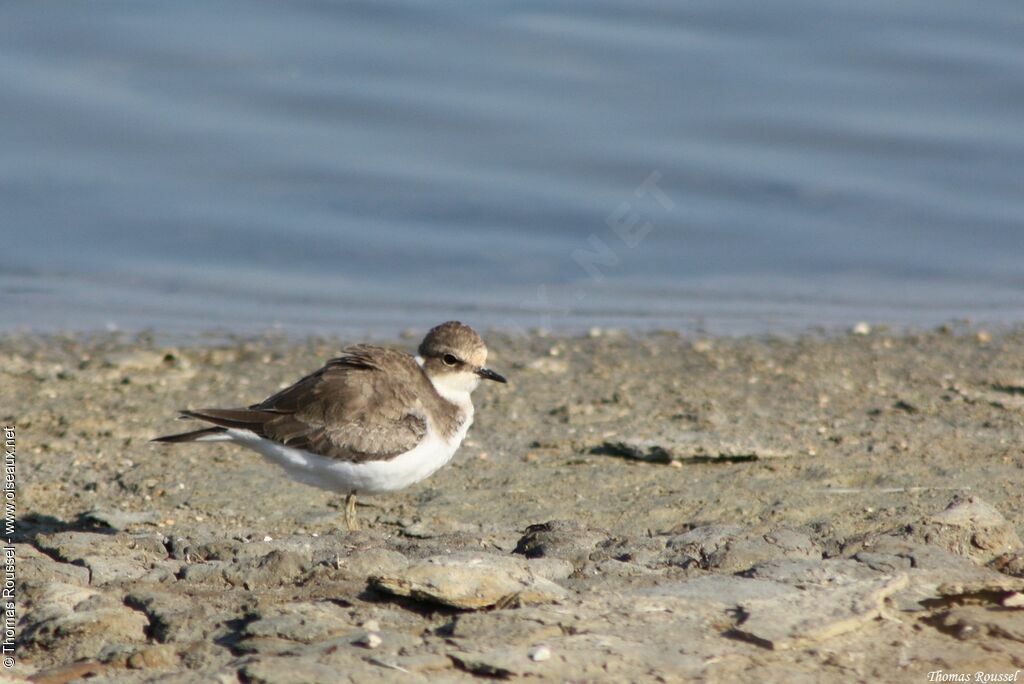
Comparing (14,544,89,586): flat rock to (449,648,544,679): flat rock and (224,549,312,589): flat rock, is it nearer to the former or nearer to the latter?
(224,549,312,589): flat rock

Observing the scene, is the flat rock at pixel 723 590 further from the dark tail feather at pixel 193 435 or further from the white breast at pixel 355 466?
the dark tail feather at pixel 193 435

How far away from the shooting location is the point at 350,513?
598 cm

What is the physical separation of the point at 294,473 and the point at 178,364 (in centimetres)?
262

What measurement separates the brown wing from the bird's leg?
0.17 meters

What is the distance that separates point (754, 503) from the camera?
5.91m

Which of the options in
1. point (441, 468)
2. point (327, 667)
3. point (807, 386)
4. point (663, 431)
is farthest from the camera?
point (807, 386)

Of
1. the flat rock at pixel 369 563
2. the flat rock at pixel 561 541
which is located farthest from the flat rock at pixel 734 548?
the flat rock at pixel 369 563

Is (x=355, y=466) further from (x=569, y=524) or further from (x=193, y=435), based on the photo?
(x=569, y=524)

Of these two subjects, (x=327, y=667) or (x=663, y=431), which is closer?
(x=327, y=667)

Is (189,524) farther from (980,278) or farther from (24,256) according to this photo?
(980,278)

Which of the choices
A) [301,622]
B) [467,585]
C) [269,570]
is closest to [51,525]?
[269,570]

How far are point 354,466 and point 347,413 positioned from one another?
0.33m

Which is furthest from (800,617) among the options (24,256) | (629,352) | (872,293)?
(24,256)

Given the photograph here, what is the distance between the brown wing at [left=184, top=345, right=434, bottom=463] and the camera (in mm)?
6031
